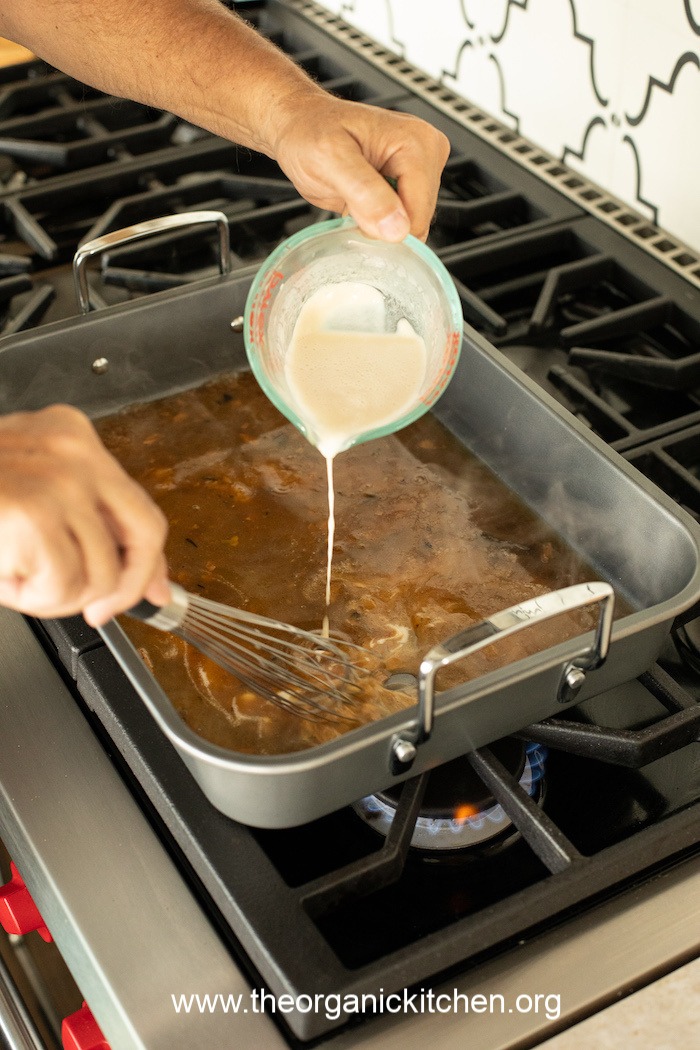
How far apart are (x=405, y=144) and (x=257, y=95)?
154 millimetres

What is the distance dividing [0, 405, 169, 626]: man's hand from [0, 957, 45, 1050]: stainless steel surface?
1.14 ft

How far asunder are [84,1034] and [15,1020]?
10 centimetres

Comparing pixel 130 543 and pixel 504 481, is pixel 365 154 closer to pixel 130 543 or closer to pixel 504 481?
pixel 504 481

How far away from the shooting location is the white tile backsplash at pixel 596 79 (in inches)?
40.3

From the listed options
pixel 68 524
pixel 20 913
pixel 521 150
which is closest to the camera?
pixel 68 524

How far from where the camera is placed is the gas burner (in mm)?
682

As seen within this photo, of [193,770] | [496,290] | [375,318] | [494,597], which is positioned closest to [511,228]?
[496,290]

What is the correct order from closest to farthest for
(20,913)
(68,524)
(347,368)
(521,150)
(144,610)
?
(68,524), (144,610), (20,913), (347,368), (521,150)

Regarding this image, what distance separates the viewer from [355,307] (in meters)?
0.86

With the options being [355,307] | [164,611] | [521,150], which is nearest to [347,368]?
[355,307]

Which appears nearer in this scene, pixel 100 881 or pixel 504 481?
pixel 100 881

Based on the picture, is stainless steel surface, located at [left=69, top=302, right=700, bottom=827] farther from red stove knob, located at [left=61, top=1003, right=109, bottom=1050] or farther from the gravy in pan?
red stove knob, located at [left=61, top=1003, right=109, bottom=1050]

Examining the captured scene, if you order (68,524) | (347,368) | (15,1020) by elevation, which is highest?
(68,524)

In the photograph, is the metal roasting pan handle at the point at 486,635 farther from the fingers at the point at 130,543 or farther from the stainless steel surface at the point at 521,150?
the stainless steel surface at the point at 521,150
